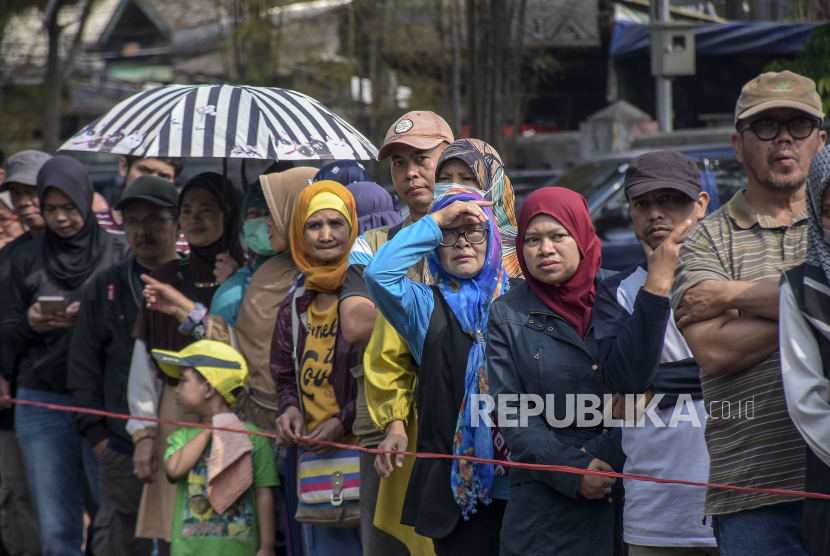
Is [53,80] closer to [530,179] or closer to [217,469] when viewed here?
[530,179]

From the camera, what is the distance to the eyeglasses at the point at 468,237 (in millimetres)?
3129

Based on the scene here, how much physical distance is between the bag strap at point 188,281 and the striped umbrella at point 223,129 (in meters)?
0.79

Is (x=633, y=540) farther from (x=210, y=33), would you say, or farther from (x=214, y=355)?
(x=210, y=33)

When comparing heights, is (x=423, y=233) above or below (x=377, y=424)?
above

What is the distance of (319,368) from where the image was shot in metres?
3.73

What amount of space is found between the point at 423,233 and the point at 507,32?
8.42 metres

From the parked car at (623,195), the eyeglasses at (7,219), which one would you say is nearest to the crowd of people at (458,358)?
the eyeglasses at (7,219)

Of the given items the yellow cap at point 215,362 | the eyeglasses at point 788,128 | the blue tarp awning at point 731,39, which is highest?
the blue tarp awning at point 731,39

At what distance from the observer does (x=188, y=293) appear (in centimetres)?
452

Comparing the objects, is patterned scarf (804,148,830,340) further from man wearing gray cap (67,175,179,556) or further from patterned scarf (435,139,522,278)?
man wearing gray cap (67,175,179,556)

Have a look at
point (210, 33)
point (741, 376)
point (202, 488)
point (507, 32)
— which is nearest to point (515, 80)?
point (507, 32)

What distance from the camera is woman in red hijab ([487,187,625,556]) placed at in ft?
9.14
